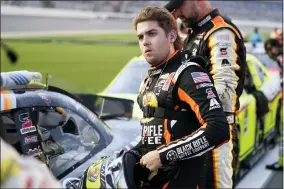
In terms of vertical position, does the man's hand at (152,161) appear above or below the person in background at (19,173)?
below

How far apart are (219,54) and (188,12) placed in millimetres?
355

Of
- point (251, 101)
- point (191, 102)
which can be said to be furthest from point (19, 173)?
point (251, 101)

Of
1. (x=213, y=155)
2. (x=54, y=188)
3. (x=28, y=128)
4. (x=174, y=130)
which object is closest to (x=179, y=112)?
(x=174, y=130)

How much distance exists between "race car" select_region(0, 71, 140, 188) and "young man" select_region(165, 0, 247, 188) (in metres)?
0.75

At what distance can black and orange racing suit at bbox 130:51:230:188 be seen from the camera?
210 centimetres

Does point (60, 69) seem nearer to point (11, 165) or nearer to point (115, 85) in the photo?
point (115, 85)

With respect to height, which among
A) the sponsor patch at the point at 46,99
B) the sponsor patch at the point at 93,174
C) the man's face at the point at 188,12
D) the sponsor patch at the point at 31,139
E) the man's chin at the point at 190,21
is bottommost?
the sponsor patch at the point at 31,139

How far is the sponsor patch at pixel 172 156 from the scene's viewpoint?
2.08 meters

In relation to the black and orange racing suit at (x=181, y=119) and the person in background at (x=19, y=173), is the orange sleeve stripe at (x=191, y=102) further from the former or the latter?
the person in background at (x=19, y=173)

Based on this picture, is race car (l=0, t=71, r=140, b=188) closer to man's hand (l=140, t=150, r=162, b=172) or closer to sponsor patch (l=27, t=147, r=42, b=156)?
sponsor patch (l=27, t=147, r=42, b=156)

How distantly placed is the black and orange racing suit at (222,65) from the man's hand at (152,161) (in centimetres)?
74

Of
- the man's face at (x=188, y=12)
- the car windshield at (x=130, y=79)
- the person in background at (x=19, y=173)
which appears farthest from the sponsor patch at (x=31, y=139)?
the car windshield at (x=130, y=79)

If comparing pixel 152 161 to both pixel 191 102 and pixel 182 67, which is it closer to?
pixel 191 102

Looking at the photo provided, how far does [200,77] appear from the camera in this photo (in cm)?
217
